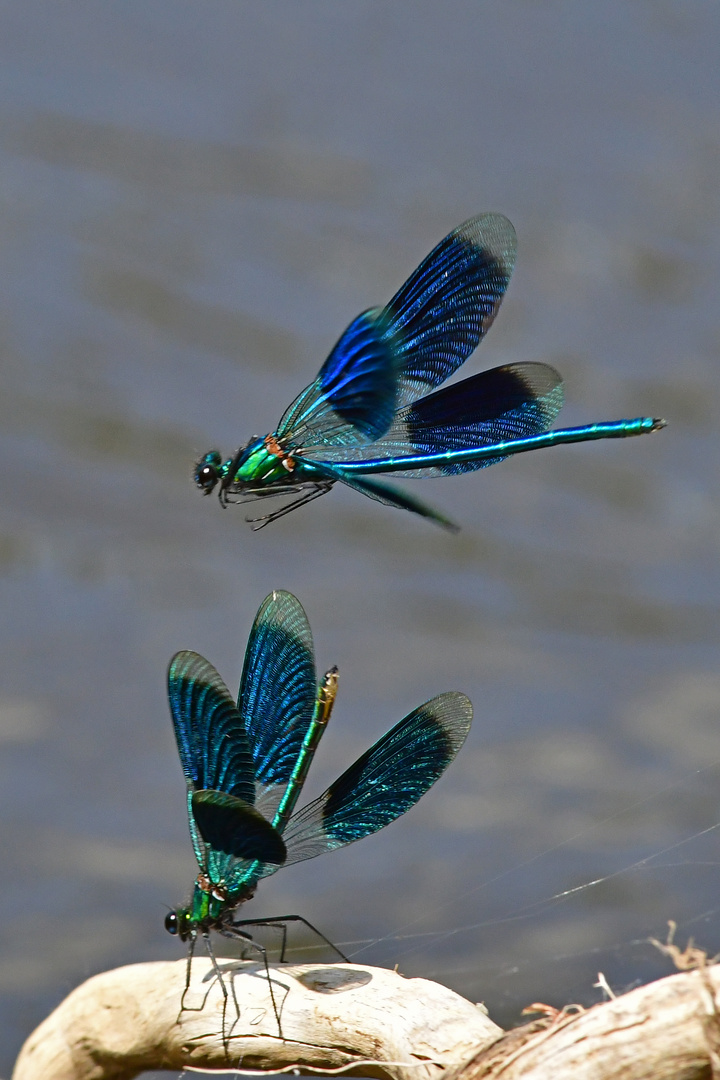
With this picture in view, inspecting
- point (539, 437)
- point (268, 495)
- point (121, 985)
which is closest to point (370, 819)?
point (121, 985)

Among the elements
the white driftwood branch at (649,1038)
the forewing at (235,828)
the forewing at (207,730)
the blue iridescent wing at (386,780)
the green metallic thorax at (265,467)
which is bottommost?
the white driftwood branch at (649,1038)

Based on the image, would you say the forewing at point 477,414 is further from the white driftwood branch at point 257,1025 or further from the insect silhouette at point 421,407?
the white driftwood branch at point 257,1025

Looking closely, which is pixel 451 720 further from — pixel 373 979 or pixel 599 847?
pixel 599 847

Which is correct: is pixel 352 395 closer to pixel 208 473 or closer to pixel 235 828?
pixel 208 473

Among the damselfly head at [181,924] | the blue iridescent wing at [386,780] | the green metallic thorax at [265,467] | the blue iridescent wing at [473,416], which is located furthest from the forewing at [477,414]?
the damselfly head at [181,924]

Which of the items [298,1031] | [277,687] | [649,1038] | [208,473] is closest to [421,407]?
[208,473]
